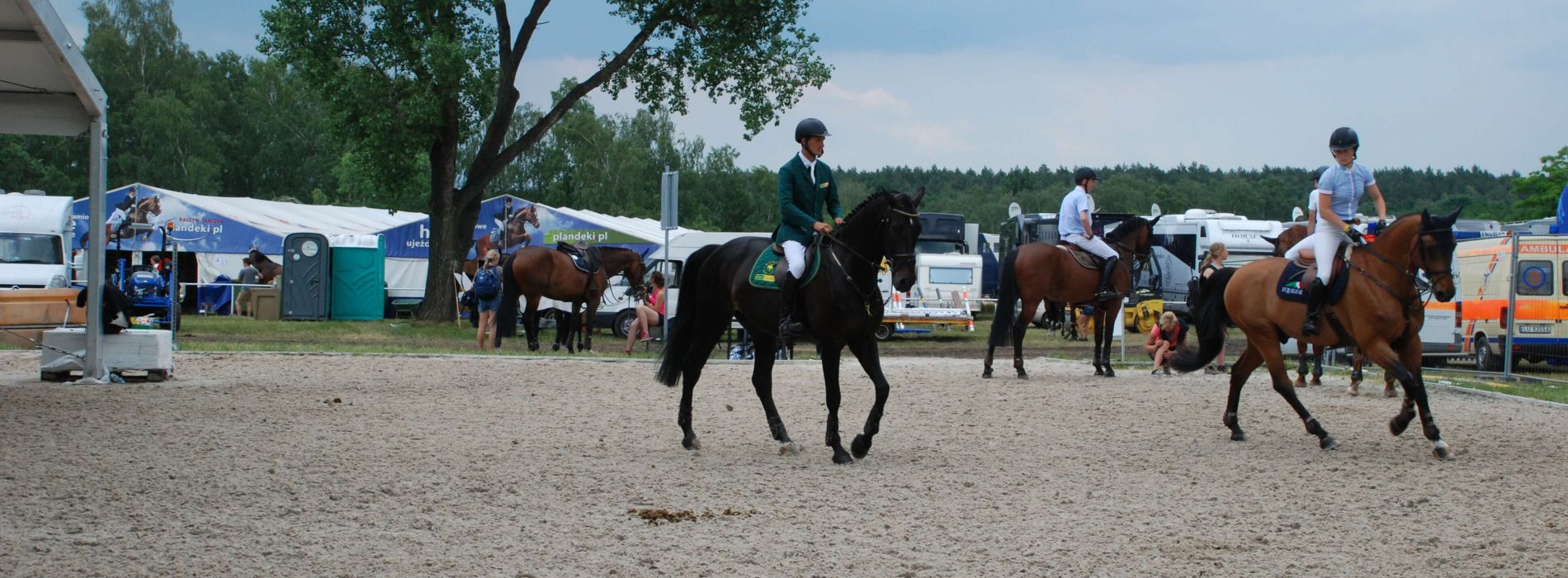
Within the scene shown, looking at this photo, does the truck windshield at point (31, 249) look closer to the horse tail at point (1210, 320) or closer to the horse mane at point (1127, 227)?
the horse mane at point (1127, 227)

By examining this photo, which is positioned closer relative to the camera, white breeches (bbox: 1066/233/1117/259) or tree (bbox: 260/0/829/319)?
white breeches (bbox: 1066/233/1117/259)

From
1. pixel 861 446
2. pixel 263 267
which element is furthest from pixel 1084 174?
pixel 263 267

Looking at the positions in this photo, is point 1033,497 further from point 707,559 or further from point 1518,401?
point 1518,401

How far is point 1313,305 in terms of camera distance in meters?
9.48

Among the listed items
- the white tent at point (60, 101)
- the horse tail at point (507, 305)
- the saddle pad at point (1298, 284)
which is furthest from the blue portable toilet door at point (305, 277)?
the saddle pad at point (1298, 284)

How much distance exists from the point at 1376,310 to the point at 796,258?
4122 mm

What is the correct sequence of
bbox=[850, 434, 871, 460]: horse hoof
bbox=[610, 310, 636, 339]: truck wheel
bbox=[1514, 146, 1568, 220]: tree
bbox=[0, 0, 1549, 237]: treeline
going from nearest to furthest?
bbox=[850, 434, 871, 460]: horse hoof < bbox=[610, 310, 636, 339]: truck wheel < bbox=[1514, 146, 1568, 220]: tree < bbox=[0, 0, 1549, 237]: treeline

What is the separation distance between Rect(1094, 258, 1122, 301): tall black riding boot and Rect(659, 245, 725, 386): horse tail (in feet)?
24.5

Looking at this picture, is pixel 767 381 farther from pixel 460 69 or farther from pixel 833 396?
pixel 460 69

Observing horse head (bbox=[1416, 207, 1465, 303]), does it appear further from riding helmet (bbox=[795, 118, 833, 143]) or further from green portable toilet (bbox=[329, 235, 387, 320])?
green portable toilet (bbox=[329, 235, 387, 320])

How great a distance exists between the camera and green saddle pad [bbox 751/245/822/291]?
878 cm

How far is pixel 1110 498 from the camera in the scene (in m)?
7.12

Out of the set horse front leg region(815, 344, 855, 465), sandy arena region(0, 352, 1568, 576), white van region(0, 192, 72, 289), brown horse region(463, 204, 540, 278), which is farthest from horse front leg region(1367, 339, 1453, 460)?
brown horse region(463, 204, 540, 278)

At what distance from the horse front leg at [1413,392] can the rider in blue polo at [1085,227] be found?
6.42m
